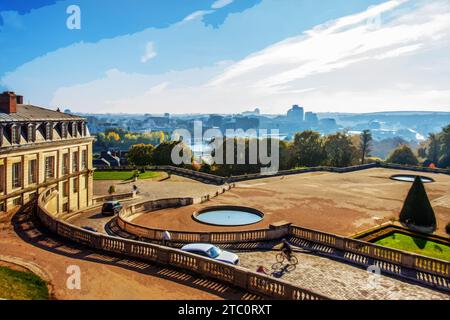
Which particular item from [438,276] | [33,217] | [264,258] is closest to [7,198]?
[33,217]

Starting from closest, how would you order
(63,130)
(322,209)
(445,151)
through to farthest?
(322,209), (63,130), (445,151)

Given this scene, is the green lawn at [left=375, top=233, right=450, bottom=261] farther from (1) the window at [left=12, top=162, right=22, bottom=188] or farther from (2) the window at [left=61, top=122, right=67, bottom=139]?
(2) the window at [left=61, top=122, right=67, bottom=139]

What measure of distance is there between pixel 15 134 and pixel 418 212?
39015 millimetres

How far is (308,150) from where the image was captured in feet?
347

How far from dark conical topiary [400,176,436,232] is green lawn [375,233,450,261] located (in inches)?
190

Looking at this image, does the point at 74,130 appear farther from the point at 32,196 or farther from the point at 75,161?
the point at 32,196

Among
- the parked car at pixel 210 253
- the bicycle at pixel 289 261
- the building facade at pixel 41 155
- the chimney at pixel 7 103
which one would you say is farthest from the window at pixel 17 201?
the bicycle at pixel 289 261

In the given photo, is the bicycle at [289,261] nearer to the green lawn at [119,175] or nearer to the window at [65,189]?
the window at [65,189]

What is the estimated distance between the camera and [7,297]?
47.9 feet

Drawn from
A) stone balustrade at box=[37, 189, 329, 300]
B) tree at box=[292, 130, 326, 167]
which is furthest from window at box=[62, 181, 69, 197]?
tree at box=[292, 130, 326, 167]

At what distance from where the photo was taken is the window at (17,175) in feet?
113

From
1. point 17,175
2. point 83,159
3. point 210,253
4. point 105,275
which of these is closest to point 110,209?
point 17,175

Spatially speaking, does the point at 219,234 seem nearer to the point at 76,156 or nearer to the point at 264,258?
the point at 264,258

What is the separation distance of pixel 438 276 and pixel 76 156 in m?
42.3
